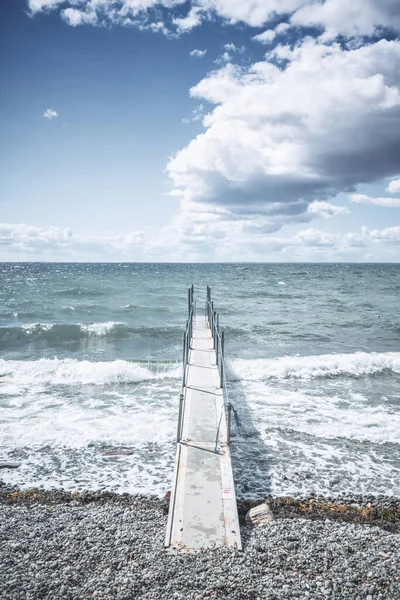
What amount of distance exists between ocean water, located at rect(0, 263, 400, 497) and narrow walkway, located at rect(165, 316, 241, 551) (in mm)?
942

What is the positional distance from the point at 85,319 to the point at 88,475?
797 inches

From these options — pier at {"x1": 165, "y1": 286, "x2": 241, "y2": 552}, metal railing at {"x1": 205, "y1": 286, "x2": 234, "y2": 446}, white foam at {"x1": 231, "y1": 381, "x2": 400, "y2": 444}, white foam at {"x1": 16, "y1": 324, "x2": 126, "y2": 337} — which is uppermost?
metal railing at {"x1": 205, "y1": 286, "x2": 234, "y2": 446}

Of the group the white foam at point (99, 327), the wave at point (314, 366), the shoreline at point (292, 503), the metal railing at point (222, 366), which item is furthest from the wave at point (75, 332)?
the shoreline at point (292, 503)

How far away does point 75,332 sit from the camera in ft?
74.5

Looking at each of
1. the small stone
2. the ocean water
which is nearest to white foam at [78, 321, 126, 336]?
the ocean water

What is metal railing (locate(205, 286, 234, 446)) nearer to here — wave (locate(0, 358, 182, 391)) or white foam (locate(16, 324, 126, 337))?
wave (locate(0, 358, 182, 391))

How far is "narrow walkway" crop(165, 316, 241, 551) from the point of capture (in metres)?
5.06

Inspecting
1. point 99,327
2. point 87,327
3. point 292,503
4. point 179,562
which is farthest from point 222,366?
point 87,327

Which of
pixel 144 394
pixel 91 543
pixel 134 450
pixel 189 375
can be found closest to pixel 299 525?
pixel 91 543

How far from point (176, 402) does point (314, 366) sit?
7291 millimetres

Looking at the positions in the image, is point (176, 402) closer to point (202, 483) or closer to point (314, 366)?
point (202, 483)

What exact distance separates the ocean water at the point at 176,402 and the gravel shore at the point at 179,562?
5.36 ft

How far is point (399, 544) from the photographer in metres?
5.24

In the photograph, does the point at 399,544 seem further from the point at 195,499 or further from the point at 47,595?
the point at 47,595
